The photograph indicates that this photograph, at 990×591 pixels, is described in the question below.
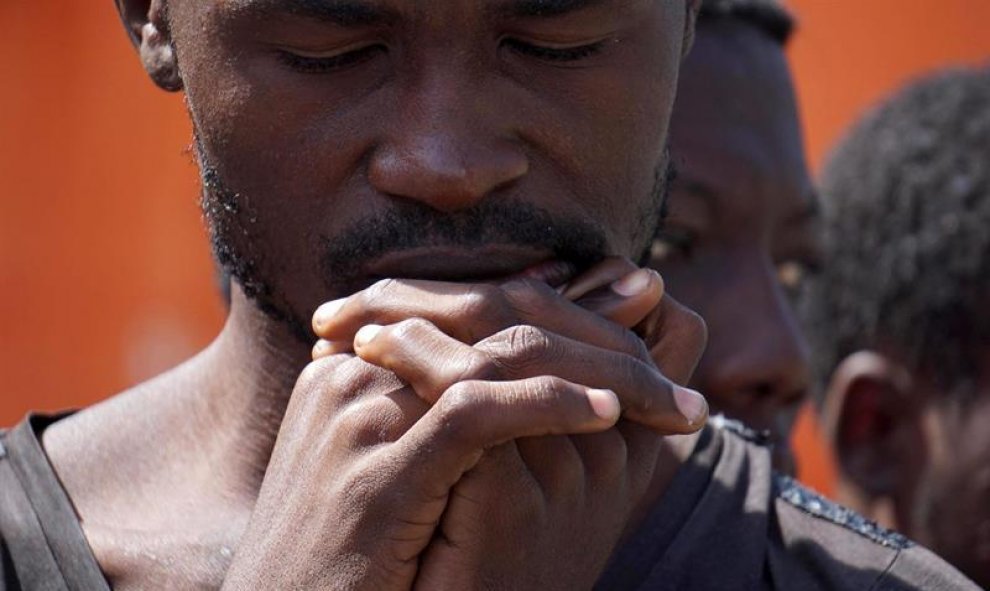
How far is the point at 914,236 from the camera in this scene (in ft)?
15.1

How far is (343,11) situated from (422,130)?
20 cm

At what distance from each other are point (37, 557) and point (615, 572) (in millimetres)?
820

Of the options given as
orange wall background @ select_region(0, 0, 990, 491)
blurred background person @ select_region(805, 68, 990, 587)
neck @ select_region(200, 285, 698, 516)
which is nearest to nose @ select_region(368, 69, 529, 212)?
neck @ select_region(200, 285, 698, 516)

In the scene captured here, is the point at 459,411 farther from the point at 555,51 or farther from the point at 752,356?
the point at 752,356

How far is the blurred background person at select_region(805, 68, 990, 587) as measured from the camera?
4.29 meters

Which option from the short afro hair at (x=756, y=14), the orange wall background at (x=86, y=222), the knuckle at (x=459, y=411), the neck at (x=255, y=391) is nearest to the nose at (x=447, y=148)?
the knuckle at (x=459, y=411)

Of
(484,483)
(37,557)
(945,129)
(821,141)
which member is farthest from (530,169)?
(821,141)

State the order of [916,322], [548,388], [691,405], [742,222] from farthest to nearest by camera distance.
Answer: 1. [916,322]
2. [742,222]
3. [691,405]
4. [548,388]

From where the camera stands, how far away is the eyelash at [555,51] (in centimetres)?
238

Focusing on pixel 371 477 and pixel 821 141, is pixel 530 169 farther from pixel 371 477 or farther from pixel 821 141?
pixel 821 141

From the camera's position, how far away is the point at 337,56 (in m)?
2.37

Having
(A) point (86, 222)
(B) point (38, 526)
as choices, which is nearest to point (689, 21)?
(B) point (38, 526)

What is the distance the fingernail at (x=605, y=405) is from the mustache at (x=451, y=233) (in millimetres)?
384

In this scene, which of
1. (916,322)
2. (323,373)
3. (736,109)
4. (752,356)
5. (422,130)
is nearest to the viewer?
(323,373)
